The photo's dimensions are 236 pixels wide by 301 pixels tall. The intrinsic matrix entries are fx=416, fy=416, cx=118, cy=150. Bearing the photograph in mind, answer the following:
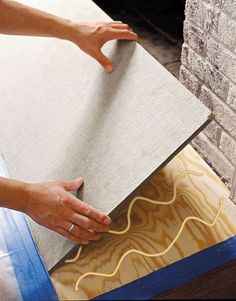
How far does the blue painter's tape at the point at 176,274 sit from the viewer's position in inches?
39.1

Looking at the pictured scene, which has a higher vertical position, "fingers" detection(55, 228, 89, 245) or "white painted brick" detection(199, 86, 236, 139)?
"white painted brick" detection(199, 86, 236, 139)

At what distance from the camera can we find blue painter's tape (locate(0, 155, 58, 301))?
1.00 metres

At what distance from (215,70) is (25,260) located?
77 cm

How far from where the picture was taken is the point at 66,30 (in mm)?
1262

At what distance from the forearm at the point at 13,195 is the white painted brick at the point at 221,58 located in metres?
0.65

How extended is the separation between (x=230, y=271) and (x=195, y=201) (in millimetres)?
215

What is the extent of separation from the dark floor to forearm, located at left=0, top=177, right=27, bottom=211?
1.68 m

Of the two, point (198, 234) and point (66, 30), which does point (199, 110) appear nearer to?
point (198, 234)

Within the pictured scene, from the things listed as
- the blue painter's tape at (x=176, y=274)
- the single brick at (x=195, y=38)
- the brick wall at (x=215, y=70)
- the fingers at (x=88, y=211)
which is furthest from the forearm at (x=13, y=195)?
the single brick at (x=195, y=38)

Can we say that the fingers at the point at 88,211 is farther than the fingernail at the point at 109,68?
No

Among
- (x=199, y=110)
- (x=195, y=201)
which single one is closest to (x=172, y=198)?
(x=195, y=201)

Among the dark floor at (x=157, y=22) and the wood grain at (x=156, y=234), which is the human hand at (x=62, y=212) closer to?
the wood grain at (x=156, y=234)

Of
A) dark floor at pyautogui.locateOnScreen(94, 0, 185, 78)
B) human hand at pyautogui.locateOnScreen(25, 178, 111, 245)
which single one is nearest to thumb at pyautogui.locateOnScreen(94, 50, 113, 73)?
human hand at pyautogui.locateOnScreen(25, 178, 111, 245)

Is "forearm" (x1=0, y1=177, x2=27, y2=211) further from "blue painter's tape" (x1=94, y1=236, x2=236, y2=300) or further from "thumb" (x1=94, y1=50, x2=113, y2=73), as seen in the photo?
"thumb" (x1=94, y1=50, x2=113, y2=73)
